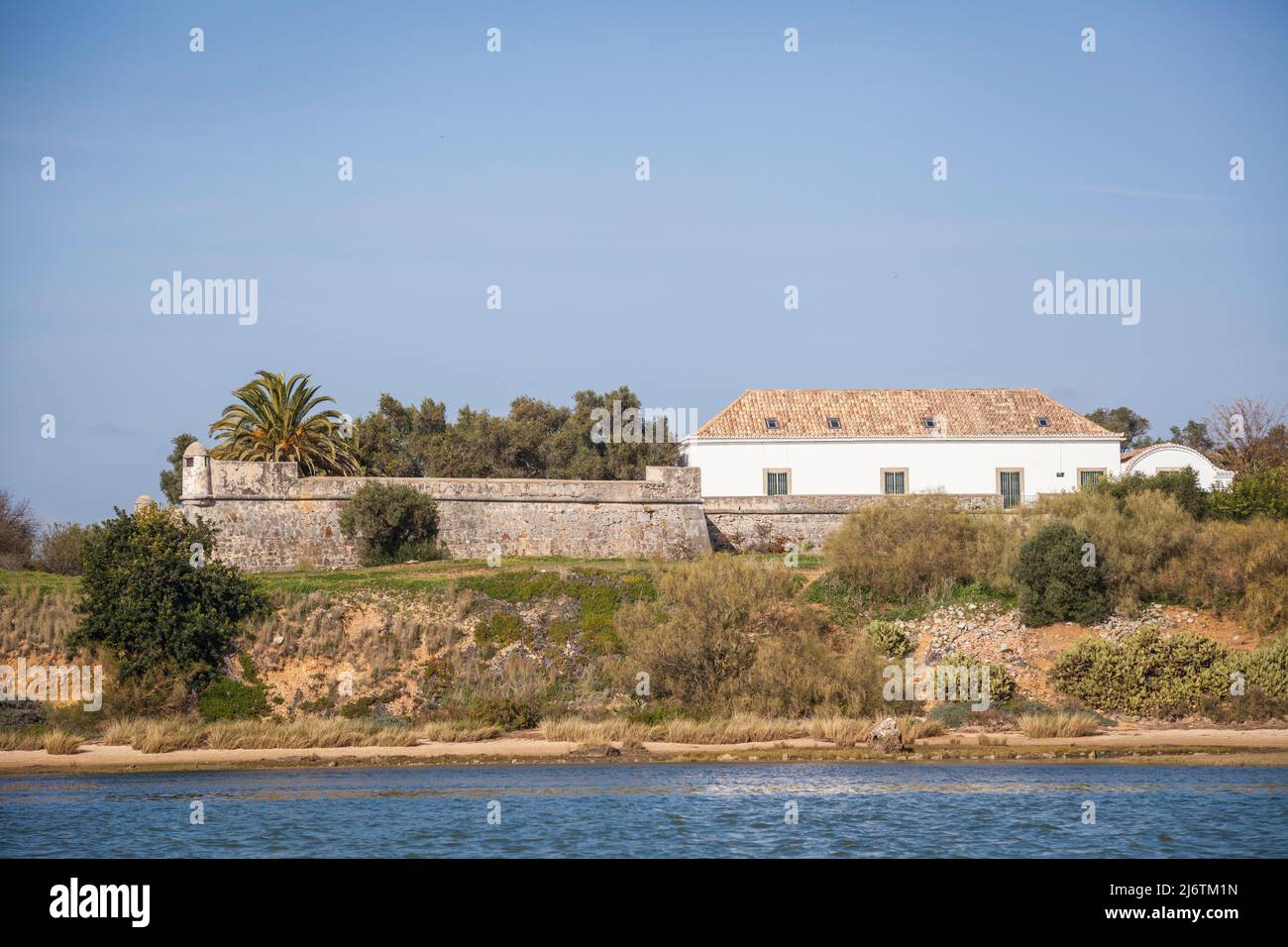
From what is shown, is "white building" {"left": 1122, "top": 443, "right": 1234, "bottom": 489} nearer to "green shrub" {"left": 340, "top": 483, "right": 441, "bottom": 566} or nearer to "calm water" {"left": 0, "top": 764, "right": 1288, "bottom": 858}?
"green shrub" {"left": 340, "top": 483, "right": 441, "bottom": 566}

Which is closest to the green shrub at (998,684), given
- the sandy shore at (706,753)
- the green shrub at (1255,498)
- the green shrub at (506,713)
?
the sandy shore at (706,753)

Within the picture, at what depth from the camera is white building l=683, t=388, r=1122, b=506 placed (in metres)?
43.3

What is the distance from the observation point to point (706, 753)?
23.7 metres

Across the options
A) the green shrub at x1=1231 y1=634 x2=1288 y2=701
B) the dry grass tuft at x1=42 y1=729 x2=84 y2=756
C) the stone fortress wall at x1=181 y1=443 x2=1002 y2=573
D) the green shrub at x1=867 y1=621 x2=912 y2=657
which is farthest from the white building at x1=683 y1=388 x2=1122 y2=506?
the dry grass tuft at x1=42 y1=729 x2=84 y2=756

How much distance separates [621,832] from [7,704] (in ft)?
49.7

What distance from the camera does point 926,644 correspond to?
29.4 meters

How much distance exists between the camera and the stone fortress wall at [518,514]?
35.6m

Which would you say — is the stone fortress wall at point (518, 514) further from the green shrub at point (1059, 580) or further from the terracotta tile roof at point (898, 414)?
the green shrub at point (1059, 580)

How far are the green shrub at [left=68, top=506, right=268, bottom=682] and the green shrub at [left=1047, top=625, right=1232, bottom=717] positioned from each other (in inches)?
678

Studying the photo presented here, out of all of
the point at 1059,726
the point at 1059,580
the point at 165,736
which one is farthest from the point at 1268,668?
the point at 165,736
